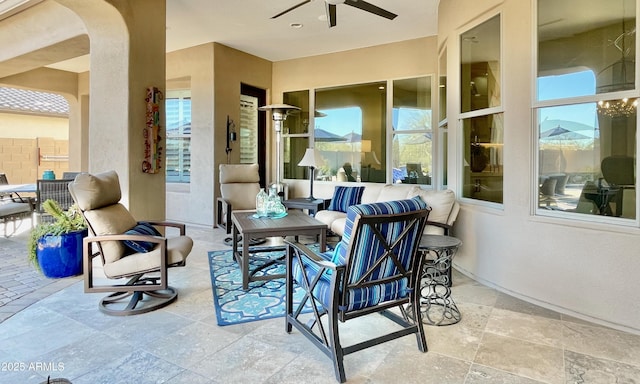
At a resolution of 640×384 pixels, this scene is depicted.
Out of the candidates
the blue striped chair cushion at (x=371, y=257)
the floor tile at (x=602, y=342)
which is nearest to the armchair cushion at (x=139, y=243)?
the blue striped chair cushion at (x=371, y=257)

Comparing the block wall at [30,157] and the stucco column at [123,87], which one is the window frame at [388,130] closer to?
the stucco column at [123,87]

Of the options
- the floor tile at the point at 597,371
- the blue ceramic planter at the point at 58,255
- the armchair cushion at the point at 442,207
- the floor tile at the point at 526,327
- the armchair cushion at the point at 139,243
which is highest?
the armchair cushion at the point at 442,207

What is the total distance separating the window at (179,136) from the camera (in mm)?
→ 7027

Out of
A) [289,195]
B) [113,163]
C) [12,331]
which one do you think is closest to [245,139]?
[289,195]

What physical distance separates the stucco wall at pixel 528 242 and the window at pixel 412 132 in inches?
84.0

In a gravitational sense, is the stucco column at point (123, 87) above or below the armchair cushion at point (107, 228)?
above

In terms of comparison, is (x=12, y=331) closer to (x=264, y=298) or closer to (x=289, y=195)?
(x=264, y=298)

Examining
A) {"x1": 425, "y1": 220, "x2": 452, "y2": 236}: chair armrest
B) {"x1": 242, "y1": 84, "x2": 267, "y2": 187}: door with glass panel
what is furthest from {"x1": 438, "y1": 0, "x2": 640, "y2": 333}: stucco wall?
{"x1": 242, "y1": 84, "x2": 267, "y2": 187}: door with glass panel

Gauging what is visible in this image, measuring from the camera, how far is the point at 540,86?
10.4 ft

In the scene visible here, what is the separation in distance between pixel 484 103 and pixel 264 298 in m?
2.93

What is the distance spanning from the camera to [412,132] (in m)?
6.31

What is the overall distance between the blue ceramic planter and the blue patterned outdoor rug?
1393 millimetres

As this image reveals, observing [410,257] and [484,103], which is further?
[484,103]

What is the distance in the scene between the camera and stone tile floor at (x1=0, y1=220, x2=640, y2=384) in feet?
6.84
